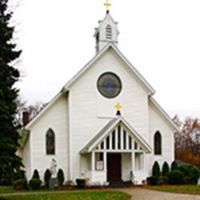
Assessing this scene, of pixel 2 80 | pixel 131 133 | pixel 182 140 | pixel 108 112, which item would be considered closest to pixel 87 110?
pixel 108 112

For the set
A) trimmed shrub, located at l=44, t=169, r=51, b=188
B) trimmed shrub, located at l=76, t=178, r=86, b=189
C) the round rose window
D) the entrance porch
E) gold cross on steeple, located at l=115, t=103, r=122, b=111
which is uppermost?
the round rose window

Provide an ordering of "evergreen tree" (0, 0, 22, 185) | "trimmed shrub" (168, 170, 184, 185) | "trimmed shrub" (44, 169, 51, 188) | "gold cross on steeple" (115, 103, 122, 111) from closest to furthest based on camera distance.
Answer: "evergreen tree" (0, 0, 22, 185), "trimmed shrub" (44, 169, 51, 188), "trimmed shrub" (168, 170, 184, 185), "gold cross on steeple" (115, 103, 122, 111)

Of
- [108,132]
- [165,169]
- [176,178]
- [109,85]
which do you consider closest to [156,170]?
[165,169]

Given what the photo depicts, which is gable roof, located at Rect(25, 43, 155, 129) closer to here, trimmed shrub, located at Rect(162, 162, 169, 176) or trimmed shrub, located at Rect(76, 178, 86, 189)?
trimmed shrub, located at Rect(76, 178, 86, 189)

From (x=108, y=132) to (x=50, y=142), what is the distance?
441 centimetres

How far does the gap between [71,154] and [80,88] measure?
4.58m

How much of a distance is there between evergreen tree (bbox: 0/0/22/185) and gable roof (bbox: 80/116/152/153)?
31.3 ft

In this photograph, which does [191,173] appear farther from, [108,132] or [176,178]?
[108,132]

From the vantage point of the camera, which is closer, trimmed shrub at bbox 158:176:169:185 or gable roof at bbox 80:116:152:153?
gable roof at bbox 80:116:152:153

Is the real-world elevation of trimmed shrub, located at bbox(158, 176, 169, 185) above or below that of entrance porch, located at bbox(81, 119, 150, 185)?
below

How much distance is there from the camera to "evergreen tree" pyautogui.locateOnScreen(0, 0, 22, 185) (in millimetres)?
20781

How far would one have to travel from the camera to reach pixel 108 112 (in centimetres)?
3384

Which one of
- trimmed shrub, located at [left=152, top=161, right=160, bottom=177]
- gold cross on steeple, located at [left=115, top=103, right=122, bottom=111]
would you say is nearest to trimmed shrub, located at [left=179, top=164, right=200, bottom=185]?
trimmed shrub, located at [left=152, top=161, right=160, bottom=177]

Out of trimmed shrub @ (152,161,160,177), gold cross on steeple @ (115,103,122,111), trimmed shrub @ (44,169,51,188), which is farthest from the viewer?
trimmed shrub @ (152,161,160,177)
